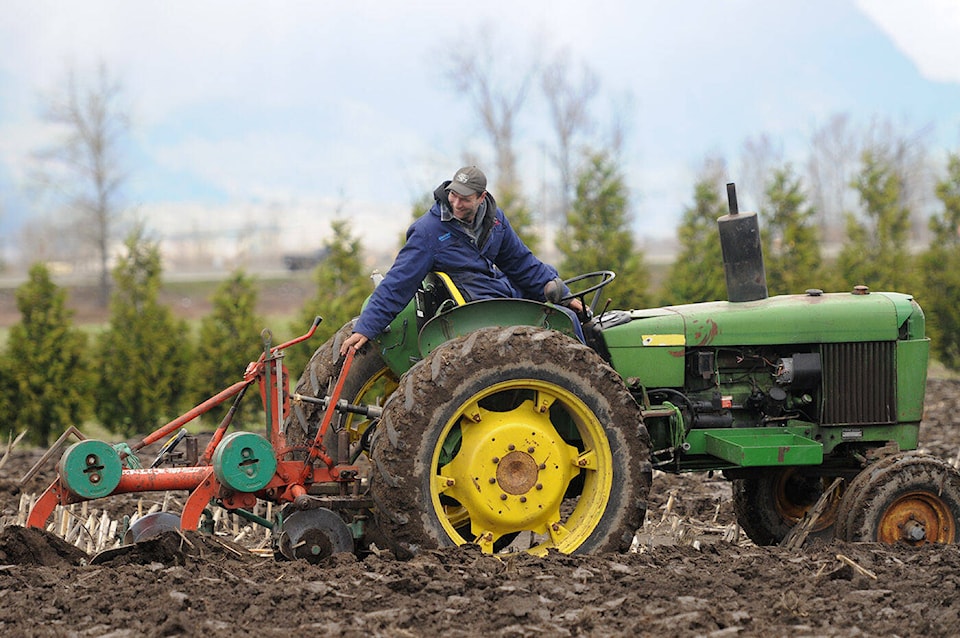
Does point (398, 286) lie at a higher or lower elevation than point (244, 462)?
higher

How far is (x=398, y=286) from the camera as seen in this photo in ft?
18.4

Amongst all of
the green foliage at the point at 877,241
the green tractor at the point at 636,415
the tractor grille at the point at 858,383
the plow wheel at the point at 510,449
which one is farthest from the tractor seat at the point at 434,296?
the green foliage at the point at 877,241

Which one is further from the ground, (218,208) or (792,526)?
(218,208)

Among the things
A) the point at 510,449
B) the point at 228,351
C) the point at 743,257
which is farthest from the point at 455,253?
the point at 228,351

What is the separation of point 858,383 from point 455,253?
7.81ft

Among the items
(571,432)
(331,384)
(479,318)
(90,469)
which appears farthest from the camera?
(331,384)

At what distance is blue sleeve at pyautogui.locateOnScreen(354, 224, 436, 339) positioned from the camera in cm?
559

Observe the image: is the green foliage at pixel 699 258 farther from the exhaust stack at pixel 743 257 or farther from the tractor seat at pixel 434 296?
the tractor seat at pixel 434 296

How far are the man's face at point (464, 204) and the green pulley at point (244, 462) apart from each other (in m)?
1.53

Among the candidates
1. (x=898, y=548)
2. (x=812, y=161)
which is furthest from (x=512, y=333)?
(x=812, y=161)

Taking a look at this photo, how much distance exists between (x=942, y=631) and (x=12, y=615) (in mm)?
3602

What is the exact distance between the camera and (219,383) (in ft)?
44.5

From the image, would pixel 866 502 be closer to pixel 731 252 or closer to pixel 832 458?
pixel 832 458

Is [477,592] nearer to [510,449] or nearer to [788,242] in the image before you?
[510,449]
